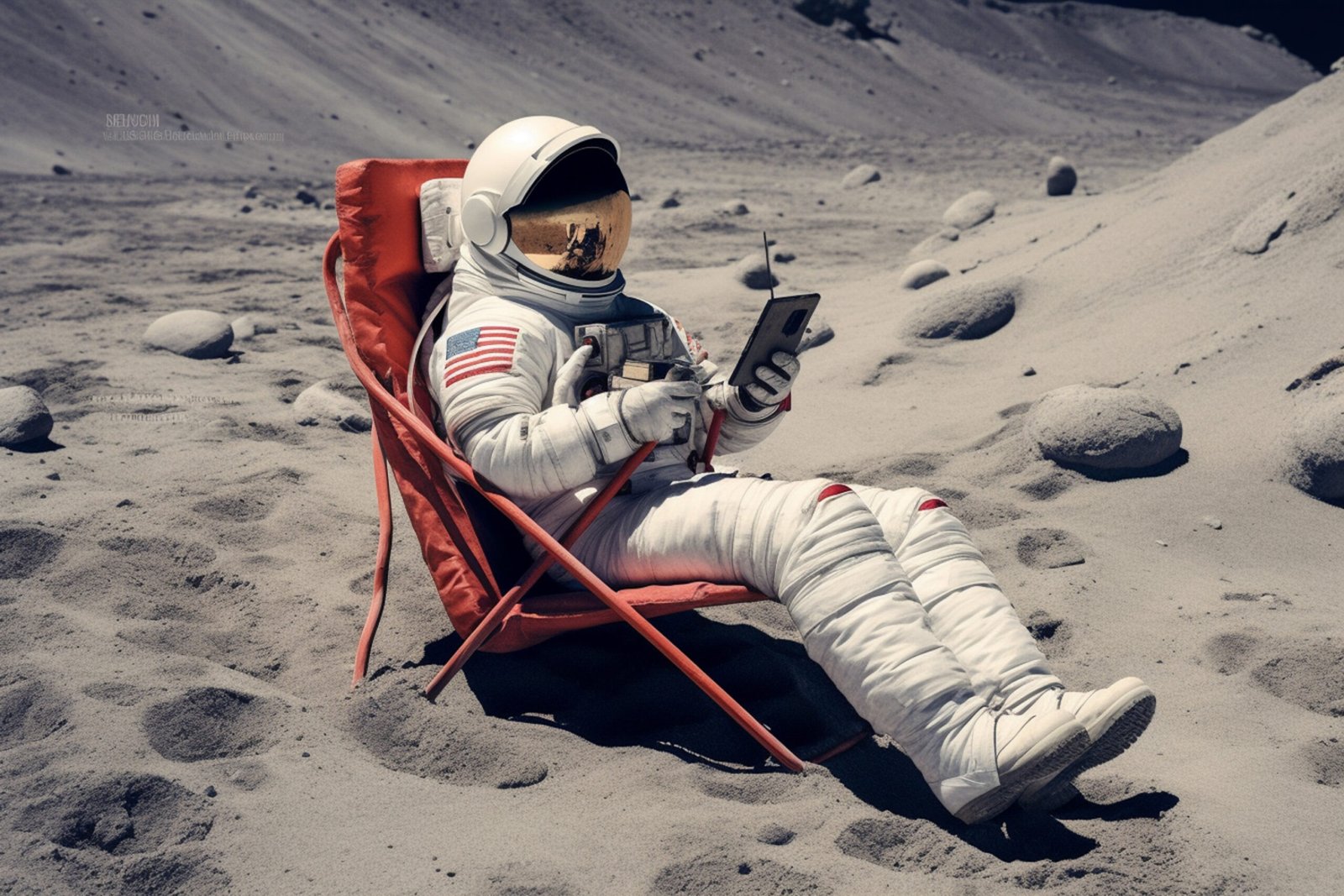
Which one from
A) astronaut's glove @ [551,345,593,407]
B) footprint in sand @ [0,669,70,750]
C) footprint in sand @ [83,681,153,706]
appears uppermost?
astronaut's glove @ [551,345,593,407]

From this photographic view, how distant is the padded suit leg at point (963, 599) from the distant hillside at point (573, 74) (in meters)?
12.2

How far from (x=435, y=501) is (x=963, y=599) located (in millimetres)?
1407

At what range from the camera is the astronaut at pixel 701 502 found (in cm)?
250

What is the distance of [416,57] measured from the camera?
18391 mm

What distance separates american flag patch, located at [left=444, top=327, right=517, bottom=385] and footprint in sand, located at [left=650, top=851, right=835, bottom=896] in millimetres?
1294

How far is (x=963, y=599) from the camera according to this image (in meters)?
2.76

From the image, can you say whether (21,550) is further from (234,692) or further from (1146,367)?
(1146,367)

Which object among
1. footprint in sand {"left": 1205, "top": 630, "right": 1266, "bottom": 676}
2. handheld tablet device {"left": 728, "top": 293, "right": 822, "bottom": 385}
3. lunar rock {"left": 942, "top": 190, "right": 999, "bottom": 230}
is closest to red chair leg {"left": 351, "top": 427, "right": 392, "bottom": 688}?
handheld tablet device {"left": 728, "top": 293, "right": 822, "bottom": 385}

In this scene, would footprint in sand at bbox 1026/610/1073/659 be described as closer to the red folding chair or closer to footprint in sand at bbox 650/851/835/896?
the red folding chair

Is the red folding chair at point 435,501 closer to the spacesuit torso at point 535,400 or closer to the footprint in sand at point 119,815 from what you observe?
the spacesuit torso at point 535,400

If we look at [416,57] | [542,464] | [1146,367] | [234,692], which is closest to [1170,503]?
[1146,367]

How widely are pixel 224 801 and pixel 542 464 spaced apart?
3.39 feet

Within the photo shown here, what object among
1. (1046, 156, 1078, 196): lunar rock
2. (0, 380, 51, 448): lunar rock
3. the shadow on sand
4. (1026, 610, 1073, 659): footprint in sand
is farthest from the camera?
(1046, 156, 1078, 196): lunar rock

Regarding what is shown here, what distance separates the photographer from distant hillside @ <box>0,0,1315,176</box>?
14430 mm
